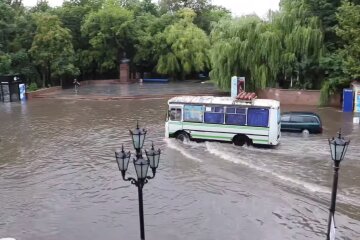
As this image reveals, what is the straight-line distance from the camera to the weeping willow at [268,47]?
35.7 m

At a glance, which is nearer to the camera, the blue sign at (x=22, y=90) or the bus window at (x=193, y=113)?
the bus window at (x=193, y=113)

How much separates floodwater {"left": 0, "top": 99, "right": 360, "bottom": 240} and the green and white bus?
1.77 ft

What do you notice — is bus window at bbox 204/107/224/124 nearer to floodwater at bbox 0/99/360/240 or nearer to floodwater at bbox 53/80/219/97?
floodwater at bbox 0/99/360/240

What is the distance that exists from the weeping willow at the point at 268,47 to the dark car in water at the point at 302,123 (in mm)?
12275

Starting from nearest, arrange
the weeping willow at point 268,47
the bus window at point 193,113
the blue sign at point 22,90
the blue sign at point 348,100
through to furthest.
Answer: the bus window at point 193,113, the blue sign at point 348,100, the weeping willow at point 268,47, the blue sign at point 22,90

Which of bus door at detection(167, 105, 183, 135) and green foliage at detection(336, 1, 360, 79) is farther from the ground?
green foliage at detection(336, 1, 360, 79)

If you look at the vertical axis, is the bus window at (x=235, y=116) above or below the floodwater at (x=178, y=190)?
above

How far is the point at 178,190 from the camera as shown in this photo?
16.2 m

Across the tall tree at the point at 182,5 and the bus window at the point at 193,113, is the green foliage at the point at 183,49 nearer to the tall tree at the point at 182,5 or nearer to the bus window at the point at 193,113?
the tall tree at the point at 182,5

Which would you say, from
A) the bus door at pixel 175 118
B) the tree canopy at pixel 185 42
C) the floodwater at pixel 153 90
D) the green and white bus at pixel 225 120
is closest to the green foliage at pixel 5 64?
the tree canopy at pixel 185 42

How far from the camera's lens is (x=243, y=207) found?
14406 millimetres

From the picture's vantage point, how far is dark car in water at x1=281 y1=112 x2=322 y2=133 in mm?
24172

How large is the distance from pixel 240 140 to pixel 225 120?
121 centimetres

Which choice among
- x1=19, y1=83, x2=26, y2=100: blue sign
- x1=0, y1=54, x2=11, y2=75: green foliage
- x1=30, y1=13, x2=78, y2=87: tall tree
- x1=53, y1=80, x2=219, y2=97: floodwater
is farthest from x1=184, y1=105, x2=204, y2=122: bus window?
x1=0, y1=54, x2=11, y2=75: green foliage
